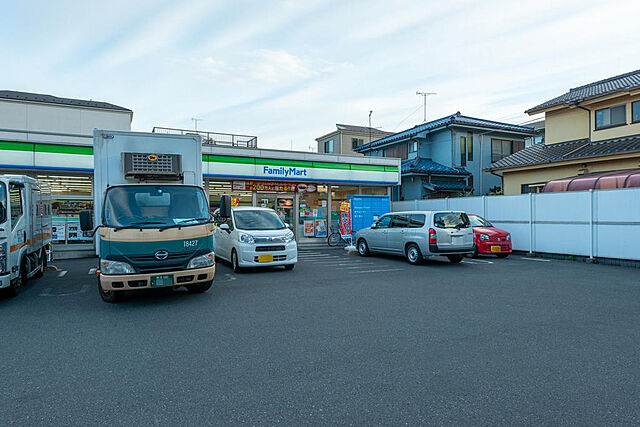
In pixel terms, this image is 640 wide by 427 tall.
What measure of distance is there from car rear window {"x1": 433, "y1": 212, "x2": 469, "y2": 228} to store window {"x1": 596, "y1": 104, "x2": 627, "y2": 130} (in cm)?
1097

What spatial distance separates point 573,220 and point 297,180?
1103cm

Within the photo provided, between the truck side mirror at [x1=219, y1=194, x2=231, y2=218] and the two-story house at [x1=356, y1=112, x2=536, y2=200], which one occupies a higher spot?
the two-story house at [x1=356, y1=112, x2=536, y2=200]

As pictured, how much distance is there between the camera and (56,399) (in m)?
3.49

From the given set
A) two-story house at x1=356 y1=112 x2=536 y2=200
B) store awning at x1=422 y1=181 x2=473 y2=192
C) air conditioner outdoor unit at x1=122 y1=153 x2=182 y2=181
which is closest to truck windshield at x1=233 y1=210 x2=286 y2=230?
air conditioner outdoor unit at x1=122 y1=153 x2=182 y2=181

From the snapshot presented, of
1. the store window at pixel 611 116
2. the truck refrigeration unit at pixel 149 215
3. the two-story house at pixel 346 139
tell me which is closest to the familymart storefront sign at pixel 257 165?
the truck refrigeration unit at pixel 149 215

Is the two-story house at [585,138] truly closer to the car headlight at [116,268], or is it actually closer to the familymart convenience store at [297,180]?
the familymart convenience store at [297,180]

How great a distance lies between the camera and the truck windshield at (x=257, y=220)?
11.2m

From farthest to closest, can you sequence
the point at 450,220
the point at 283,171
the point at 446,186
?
the point at 446,186 < the point at 283,171 < the point at 450,220

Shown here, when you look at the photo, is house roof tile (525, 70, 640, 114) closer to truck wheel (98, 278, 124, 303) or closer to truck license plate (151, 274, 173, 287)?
truck license plate (151, 274, 173, 287)

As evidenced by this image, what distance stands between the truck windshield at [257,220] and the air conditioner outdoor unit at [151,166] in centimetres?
343

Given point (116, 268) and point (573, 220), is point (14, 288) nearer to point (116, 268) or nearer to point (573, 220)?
point (116, 268)

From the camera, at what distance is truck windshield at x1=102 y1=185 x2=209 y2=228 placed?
23.1 feet

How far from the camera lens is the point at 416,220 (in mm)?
12422

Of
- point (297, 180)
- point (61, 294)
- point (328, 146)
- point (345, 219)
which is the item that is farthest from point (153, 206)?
point (328, 146)
